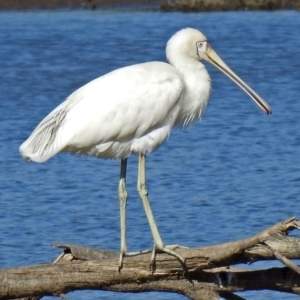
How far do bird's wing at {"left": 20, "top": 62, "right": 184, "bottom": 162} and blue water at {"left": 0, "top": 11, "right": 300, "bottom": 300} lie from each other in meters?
2.29

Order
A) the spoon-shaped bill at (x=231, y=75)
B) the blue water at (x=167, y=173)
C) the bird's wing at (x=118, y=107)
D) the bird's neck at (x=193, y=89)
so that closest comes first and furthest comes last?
1. the bird's wing at (x=118, y=107)
2. the bird's neck at (x=193, y=89)
3. the spoon-shaped bill at (x=231, y=75)
4. the blue water at (x=167, y=173)

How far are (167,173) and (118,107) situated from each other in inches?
256

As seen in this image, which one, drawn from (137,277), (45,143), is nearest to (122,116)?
(45,143)

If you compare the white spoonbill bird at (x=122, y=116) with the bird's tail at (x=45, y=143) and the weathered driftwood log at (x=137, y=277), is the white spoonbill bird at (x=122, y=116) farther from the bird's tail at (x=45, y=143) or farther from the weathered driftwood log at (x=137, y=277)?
the weathered driftwood log at (x=137, y=277)

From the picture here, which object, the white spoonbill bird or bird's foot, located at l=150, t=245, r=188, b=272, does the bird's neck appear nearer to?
the white spoonbill bird

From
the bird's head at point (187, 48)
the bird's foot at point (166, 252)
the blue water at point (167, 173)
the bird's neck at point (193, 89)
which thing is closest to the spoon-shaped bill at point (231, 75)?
the bird's head at point (187, 48)

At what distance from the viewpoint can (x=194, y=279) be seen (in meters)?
7.30

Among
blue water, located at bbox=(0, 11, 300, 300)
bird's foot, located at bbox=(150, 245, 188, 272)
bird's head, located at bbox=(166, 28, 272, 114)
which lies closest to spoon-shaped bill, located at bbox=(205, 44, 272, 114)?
bird's head, located at bbox=(166, 28, 272, 114)

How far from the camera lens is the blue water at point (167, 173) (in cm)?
1173

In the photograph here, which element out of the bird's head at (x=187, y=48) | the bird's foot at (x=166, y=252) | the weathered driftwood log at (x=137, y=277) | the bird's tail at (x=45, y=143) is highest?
the bird's head at (x=187, y=48)

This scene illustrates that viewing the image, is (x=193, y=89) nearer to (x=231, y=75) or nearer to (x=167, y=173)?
(x=231, y=75)

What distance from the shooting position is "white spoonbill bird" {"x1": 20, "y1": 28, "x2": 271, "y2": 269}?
773cm

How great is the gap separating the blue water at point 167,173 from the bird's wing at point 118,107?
2.29m

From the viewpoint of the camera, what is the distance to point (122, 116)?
7898mm
